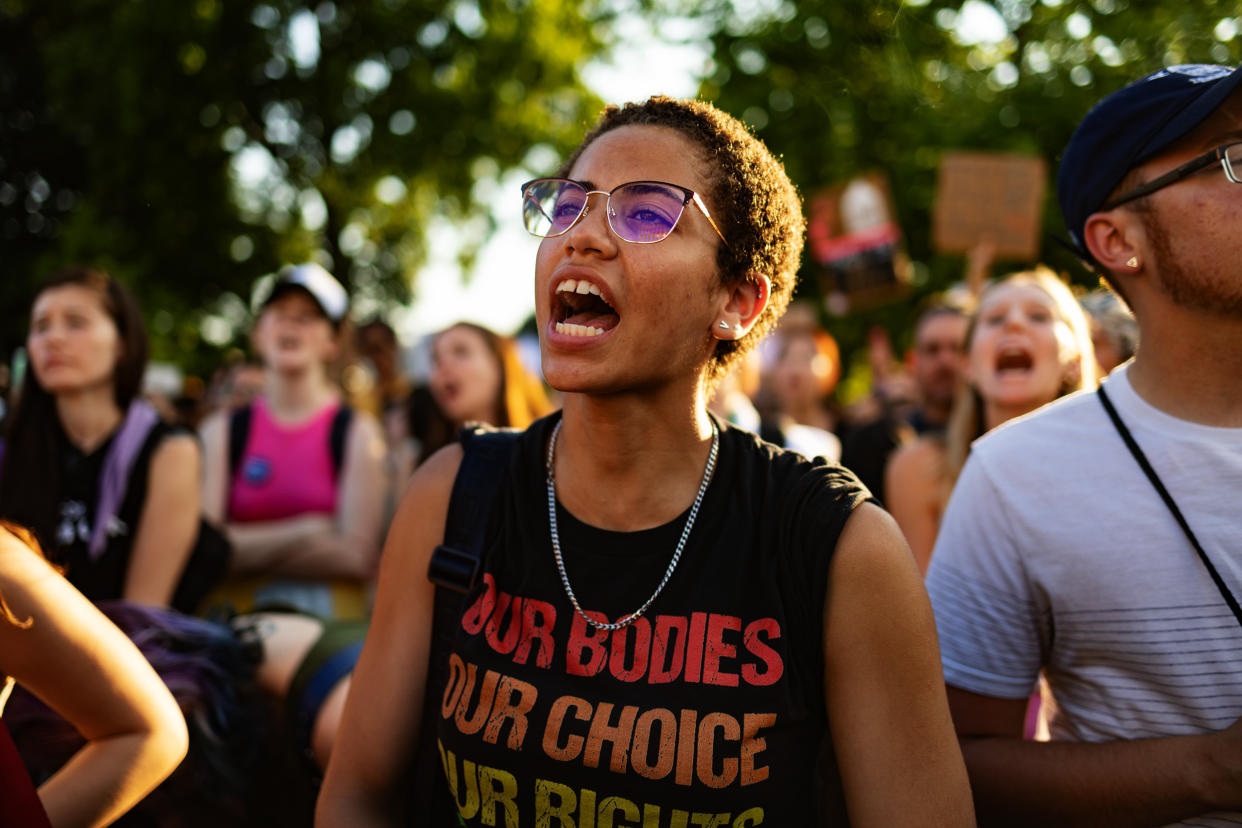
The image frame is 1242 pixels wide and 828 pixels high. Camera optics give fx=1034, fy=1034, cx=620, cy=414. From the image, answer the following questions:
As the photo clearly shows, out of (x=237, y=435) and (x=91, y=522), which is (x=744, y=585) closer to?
(x=91, y=522)

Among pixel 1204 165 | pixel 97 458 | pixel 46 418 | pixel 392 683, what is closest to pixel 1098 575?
pixel 1204 165

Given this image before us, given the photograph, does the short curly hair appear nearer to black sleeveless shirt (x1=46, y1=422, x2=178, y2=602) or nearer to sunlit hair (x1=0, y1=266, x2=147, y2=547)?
black sleeveless shirt (x1=46, y1=422, x2=178, y2=602)

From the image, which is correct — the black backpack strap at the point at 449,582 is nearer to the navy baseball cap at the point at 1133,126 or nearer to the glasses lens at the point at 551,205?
the glasses lens at the point at 551,205

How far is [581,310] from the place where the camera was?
1.98m

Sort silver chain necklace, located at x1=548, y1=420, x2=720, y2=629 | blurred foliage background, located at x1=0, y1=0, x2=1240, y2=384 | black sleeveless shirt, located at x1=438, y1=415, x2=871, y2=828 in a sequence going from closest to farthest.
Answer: black sleeveless shirt, located at x1=438, y1=415, x2=871, y2=828 → silver chain necklace, located at x1=548, y1=420, x2=720, y2=629 → blurred foliage background, located at x1=0, y1=0, x2=1240, y2=384

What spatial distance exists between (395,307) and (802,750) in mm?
18949

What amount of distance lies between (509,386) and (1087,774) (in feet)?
11.9

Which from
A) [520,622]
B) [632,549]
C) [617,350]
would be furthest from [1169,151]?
[520,622]

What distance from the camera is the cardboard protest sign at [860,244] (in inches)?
286

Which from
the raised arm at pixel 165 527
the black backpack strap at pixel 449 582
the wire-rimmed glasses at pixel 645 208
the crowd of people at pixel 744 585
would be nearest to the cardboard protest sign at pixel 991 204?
the crowd of people at pixel 744 585

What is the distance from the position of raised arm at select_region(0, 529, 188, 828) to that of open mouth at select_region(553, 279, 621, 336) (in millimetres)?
1045

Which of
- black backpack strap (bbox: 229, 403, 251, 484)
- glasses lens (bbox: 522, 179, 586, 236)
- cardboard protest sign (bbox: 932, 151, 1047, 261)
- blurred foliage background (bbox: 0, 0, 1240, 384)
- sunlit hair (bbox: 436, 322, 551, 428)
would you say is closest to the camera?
glasses lens (bbox: 522, 179, 586, 236)

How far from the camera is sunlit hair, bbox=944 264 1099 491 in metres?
3.36

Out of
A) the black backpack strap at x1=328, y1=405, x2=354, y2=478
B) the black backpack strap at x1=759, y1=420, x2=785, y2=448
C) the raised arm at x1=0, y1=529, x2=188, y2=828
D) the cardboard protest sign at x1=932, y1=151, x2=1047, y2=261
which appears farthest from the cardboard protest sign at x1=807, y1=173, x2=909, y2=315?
the raised arm at x1=0, y1=529, x2=188, y2=828
